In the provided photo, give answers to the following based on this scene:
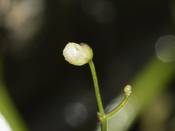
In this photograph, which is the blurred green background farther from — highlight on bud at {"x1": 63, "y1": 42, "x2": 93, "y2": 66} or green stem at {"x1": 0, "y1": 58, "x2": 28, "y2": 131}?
highlight on bud at {"x1": 63, "y1": 42, "x2": 93, "y2": 66}

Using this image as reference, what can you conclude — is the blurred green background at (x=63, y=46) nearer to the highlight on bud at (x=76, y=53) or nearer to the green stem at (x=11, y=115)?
the green stem at (x=11, y=115)

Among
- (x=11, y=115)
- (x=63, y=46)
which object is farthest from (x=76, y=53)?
(x=63, y=46)

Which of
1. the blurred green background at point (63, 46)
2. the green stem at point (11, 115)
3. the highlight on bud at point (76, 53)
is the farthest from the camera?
the blurred green background at point (63, 46)

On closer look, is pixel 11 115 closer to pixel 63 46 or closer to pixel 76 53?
pixel 76 53

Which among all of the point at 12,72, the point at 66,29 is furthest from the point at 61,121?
the point at 66,29

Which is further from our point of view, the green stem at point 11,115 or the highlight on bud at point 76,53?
the green stem at point 11,115

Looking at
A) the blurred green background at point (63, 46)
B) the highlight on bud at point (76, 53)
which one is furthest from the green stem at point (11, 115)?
the blurred green background at point (63, 46)

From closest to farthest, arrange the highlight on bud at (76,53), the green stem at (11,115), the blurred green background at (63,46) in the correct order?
1. the highlight on bud at (76,53)
2. the green stem at (11,115)
3. the blurred green background at (63,46)

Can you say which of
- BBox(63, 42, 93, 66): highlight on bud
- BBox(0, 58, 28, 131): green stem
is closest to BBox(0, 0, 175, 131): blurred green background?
BBox(0, 58, 28, 131): green stem
